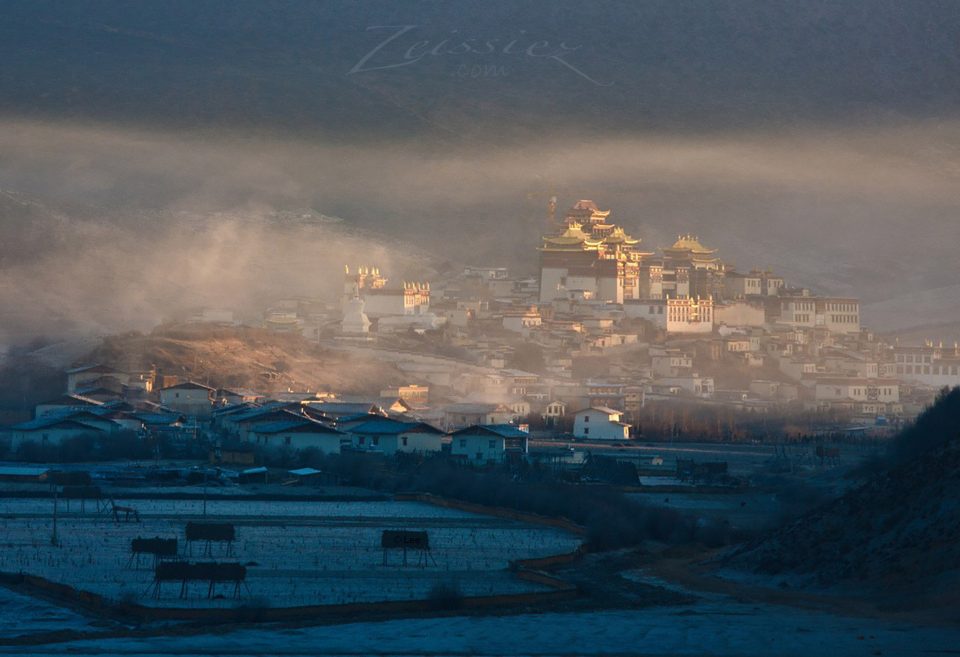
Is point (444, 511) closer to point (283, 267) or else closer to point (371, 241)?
point (283, 267)

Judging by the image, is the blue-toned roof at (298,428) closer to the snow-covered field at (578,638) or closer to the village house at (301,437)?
the village house at (301,437)

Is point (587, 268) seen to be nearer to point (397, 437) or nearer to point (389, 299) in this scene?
point (389, 299)

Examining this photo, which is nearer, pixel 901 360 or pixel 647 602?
pixel 647 602

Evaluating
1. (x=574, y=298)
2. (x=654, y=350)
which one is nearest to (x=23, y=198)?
(x=574, y=298)

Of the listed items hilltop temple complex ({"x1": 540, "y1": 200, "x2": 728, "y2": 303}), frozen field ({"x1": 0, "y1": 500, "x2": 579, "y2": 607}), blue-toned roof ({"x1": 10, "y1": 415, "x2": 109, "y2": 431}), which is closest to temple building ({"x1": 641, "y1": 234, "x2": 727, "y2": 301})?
hilltop temple complex ({"x1": 540, "y1": 200, "x2": 728, "y2": 303})

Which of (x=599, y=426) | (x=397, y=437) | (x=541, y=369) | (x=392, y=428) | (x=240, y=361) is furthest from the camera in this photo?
(x=541, y=369)

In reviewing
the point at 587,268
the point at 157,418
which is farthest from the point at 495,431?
the point at 587,268
